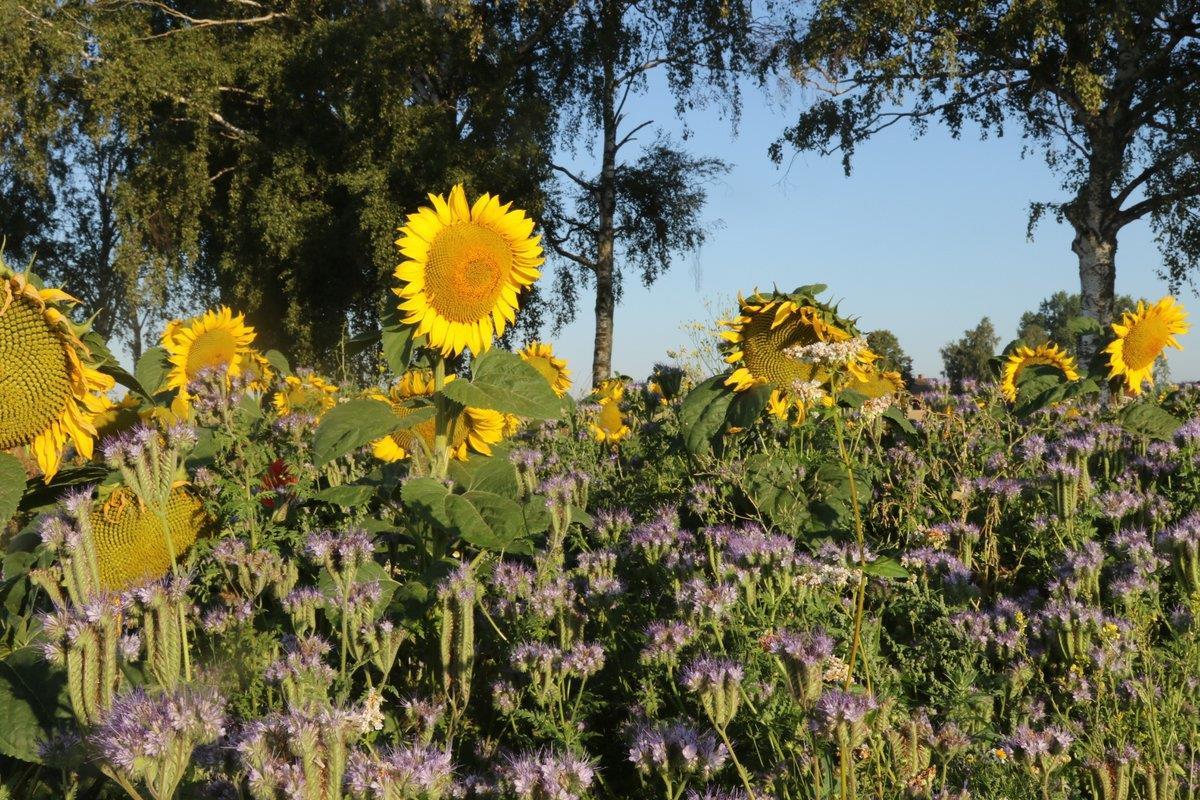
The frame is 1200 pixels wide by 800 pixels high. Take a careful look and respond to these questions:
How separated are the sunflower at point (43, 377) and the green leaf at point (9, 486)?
0.35 ft

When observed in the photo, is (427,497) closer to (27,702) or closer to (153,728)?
(27,702)

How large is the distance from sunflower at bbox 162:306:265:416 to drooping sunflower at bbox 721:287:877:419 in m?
2.69

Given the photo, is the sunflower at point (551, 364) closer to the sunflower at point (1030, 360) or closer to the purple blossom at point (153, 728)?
the sunflower at point (1030, 360)

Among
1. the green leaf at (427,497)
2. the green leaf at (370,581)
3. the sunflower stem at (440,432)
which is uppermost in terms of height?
the sunflower stem at (440,432)

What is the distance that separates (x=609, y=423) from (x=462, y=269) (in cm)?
369

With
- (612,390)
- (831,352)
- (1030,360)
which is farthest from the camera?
(612,390)

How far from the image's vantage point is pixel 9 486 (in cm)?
267

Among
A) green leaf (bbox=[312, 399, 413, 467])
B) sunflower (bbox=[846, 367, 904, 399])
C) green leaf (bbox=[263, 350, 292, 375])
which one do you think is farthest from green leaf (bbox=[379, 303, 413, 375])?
green leaf (bbox=[263, 350, 292, 375])

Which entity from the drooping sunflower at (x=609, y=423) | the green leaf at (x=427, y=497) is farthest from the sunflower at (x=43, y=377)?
the drooping sunflower at (x=609, y=423)

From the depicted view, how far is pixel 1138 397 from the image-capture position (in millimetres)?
6703

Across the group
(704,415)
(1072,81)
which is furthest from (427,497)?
(1072,81)

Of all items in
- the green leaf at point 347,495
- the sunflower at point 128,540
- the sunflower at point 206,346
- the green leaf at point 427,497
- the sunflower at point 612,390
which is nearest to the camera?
the green leaf at point 427,497

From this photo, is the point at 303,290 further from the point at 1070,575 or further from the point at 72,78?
the point at 1070,575

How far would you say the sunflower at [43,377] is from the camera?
2707mm
